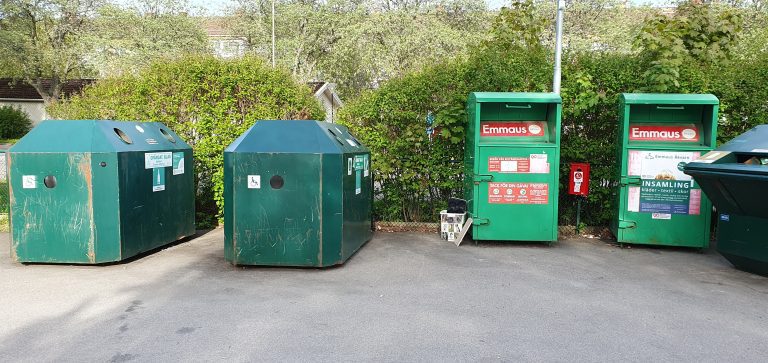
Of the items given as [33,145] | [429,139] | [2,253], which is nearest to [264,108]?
[429,139]

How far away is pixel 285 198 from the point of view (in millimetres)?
5656

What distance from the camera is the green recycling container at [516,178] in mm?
6828

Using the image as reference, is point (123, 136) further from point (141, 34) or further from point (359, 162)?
point (141, 34)

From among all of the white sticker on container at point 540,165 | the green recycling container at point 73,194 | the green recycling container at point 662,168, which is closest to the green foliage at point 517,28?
the green recycling container at point 662,168

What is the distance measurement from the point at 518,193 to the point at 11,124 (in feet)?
95.7

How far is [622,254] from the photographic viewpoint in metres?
6.72

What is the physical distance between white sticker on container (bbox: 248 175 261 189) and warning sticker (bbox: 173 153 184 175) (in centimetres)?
167

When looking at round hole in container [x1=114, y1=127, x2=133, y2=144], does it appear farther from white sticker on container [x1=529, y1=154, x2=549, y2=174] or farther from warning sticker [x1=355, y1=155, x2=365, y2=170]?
white sticker on container [x1=529, y1=154, x2=549, y2=174]

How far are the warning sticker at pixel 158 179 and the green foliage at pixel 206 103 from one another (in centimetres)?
149

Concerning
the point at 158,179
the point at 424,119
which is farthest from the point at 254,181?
the point at 424,119

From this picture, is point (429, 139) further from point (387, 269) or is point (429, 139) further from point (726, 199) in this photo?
point (726, 199)

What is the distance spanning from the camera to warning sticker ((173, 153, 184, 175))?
22.3 ft

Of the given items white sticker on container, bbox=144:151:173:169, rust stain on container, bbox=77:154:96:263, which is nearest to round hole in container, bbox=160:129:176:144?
white sticker on container, bbox=144:151:173:169

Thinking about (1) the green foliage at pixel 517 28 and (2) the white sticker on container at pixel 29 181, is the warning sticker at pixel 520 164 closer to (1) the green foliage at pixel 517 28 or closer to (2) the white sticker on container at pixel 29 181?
(1) the green foliage at pixel 517 28
